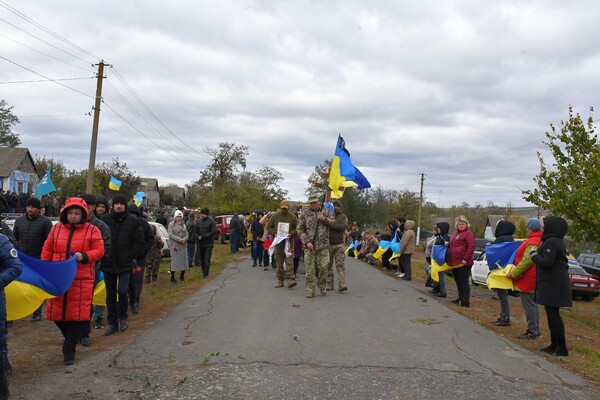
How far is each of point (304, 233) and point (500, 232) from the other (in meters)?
3.74

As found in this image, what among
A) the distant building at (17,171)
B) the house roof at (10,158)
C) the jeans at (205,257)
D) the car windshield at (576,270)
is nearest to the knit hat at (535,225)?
the jeans at (205,257)

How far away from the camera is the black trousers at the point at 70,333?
5.44 meters

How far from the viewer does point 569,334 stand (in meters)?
8.80

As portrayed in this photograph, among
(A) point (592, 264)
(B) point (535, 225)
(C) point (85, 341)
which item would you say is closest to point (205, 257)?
(C) point (85, 341)

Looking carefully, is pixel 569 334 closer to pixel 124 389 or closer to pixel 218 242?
pixel 124 389

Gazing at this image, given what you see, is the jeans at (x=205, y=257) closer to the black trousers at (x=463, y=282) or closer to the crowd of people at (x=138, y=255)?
the crowd of people at (x=138, y=255)

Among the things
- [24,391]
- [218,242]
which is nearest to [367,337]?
[24,391]

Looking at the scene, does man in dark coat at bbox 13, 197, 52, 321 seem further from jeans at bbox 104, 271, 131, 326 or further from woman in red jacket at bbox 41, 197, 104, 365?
woman in red jacket at bbox 41, 197, 104, 365

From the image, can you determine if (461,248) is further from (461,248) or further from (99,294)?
(99,294)

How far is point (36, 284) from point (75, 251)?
1.78 ft

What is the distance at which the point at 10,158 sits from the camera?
169 ft

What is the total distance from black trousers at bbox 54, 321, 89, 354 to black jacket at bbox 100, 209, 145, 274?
1.44 meters

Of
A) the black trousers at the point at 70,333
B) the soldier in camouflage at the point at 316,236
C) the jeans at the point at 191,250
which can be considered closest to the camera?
the black trousers at the point at 70,333

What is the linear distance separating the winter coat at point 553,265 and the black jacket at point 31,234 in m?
7.08
